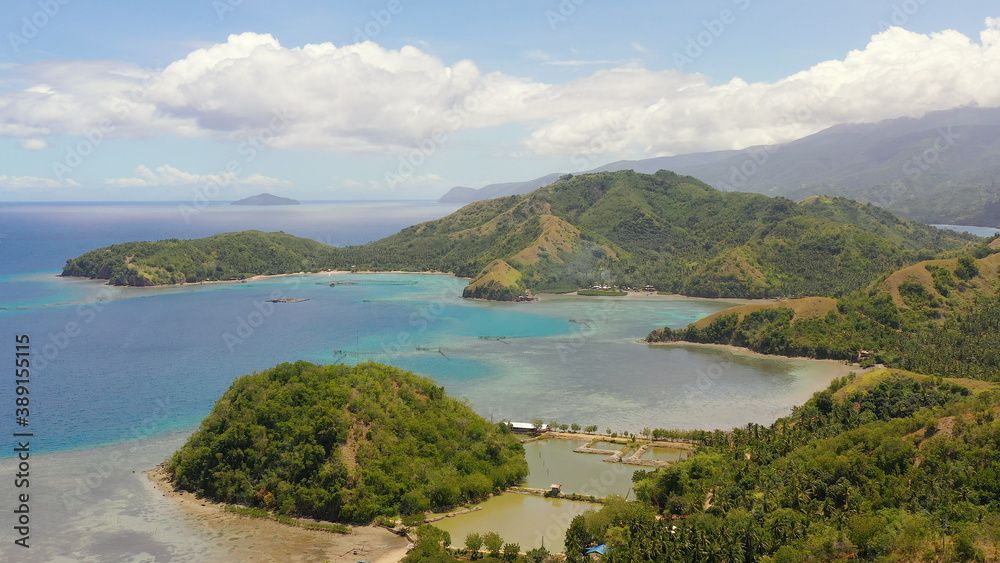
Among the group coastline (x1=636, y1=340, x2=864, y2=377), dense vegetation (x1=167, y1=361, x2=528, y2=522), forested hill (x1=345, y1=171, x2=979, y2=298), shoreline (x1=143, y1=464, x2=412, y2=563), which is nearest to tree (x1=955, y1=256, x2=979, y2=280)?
forested hill (x1=345, y1=171, x2=979, y2=298)

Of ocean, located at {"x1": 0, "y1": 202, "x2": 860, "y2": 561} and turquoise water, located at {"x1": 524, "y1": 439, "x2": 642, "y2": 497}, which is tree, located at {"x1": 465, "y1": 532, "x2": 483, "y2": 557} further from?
ocean, located at {"x1": 0, "y1": 202, "x2": 860, "y2": 561}

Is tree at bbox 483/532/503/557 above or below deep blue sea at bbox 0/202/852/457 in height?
below


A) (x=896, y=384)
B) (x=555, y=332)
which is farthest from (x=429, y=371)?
(x=896, y=384)

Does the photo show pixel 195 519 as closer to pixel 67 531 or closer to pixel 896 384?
pixel 67 531

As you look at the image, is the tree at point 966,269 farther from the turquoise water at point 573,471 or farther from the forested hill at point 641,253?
the turquoise water at point 573,471

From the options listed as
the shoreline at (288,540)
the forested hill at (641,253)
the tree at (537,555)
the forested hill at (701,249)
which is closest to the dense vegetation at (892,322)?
the forested hill at (641,253)

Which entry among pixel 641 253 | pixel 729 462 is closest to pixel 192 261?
pixel 641 253

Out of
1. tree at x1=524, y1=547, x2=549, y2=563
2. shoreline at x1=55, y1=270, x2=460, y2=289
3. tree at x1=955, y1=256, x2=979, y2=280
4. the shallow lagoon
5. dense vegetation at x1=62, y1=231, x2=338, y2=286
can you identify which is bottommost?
the shallow lagoon
